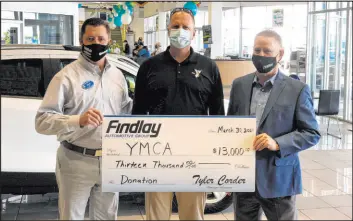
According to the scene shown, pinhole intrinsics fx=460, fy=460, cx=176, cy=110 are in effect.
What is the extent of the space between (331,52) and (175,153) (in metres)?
10.1

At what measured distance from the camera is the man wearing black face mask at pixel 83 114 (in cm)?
228

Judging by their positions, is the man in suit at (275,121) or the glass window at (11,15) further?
the glass window at (11,15)

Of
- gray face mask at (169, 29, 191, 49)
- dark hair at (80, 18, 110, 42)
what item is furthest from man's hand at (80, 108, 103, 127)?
gray face mask at (169, 29, 191, 49)

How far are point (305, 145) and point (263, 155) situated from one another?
214mm

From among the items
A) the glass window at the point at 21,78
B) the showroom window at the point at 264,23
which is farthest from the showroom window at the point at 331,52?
the glass window at the point at 21,78

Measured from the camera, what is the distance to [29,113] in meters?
3.50

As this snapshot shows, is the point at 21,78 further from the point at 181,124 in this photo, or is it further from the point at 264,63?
the point at 264,63

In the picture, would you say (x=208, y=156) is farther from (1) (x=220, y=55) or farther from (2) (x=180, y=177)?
(1) (x=220, y=55)

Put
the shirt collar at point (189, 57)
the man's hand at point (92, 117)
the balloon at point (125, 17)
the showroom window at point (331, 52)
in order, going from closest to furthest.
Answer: the man's hand at point (92, 117) → the shirt collar at point (189, 57) → the balloon at point (125, 17) → the showroom window at point (331, 52)

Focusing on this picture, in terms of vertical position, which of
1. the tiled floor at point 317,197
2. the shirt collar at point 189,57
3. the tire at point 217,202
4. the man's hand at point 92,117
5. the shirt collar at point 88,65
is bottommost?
the tiled floor at point 317,197

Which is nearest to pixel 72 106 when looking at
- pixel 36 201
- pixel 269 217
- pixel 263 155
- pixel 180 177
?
pixel 180 177

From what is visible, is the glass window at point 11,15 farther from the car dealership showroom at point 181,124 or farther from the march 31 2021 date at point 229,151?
the march 31 2021 date at point 229,151

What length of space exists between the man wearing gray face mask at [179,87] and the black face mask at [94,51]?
246mm

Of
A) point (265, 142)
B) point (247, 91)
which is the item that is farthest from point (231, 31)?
point (265, 142)
